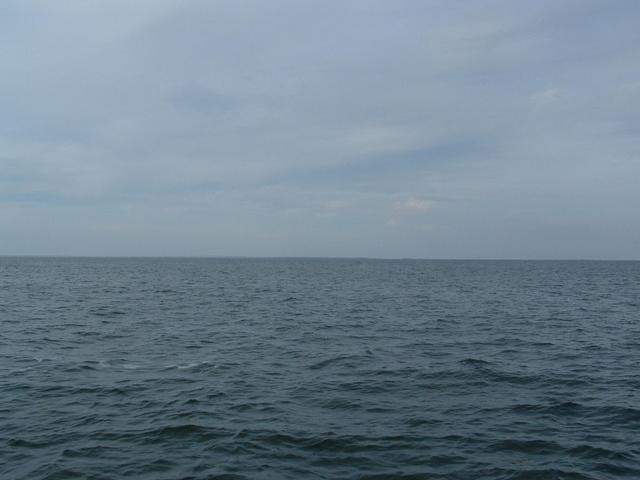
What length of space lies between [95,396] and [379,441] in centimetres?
1283

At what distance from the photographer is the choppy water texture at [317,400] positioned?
49.6 ft

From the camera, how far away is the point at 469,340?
3522cm

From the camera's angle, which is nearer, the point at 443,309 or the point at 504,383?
the point at 504,383

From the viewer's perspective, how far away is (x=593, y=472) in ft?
47.9

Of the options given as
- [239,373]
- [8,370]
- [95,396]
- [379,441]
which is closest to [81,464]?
[95,396]

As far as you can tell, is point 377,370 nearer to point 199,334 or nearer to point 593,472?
point 593,472

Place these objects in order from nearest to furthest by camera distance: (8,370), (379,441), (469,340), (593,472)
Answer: (593,472) < (379,441) < (8,370) < (469,340)

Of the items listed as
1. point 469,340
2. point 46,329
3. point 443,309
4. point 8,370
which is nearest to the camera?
point 8,370

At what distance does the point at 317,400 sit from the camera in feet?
69.7

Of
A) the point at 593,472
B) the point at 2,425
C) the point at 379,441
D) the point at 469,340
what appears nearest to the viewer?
the point at 593,472

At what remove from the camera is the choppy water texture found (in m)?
15.1

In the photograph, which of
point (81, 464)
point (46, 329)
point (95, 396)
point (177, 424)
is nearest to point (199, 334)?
point (46, 329)

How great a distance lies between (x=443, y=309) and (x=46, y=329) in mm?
38815

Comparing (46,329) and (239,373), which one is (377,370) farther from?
(46,329)
